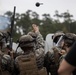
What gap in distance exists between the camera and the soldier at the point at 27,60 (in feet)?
18.4

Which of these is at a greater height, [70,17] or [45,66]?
[45,66]

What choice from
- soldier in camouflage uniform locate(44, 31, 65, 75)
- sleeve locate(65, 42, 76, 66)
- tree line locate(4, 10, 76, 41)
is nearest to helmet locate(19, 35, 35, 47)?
soldier in camouflage uniform locate(44, 31, 65, 75)

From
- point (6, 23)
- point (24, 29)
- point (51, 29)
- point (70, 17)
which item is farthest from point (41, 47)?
point (70, 17)

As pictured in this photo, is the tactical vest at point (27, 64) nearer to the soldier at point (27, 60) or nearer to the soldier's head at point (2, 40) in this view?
the soldier at point (27, 60)

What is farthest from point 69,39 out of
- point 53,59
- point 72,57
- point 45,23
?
point 45,23

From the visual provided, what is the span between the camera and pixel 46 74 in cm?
588

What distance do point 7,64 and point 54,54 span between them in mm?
746

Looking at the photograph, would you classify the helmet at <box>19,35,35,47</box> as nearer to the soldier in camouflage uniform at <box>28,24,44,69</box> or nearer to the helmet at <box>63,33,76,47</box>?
the soldier in camouflage uniform at <box>28,24,44,69</box>

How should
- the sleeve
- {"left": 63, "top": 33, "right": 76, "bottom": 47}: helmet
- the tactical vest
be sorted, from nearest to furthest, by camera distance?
1. the sleeve
2. {"left": 63, "top": 33, "right": 76, "bottom": 47}: helmet
3. the tactical vest

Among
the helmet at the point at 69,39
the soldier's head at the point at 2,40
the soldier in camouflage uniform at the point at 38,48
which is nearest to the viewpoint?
the helmet at the point at 69,39

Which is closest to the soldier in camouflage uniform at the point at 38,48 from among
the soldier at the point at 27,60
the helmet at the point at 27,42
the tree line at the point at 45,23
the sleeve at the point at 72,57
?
the soldier at the point at 27,60

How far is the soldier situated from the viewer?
5602 mm

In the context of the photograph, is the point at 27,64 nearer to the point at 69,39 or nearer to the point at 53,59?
the point at 53,59

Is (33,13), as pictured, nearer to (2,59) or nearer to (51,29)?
(51,29)
